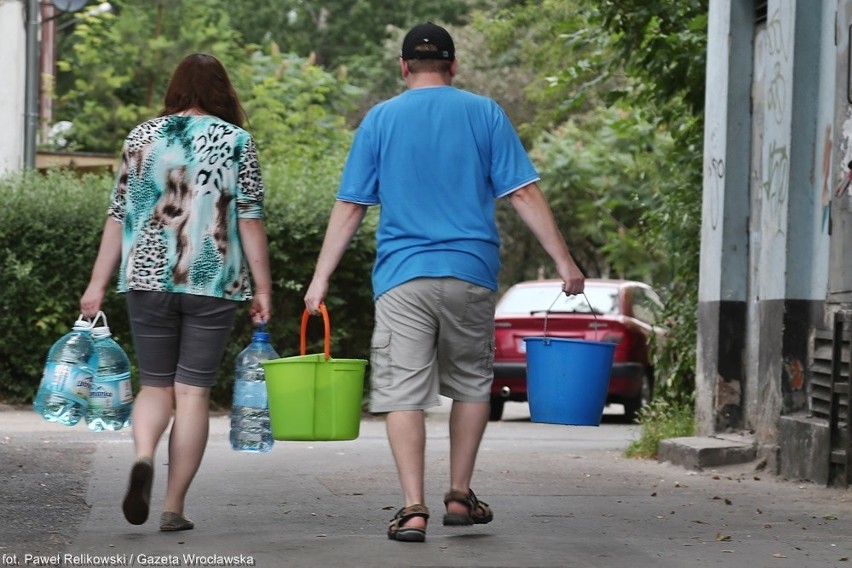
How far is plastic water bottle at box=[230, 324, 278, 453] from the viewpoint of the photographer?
6.95 metres

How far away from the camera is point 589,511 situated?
24.7 ft

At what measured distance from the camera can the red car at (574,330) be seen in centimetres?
1650

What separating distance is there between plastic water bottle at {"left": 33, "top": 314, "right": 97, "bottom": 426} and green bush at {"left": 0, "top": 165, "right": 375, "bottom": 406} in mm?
8442

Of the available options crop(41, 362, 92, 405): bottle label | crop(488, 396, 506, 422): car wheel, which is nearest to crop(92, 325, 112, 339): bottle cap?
crop(41, 362, 92, 405): bottle label

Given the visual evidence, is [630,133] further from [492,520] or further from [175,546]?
[175,546]

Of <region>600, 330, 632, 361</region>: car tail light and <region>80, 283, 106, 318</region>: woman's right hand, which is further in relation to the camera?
<region>600, 330, 632, 361</region>: car tail light

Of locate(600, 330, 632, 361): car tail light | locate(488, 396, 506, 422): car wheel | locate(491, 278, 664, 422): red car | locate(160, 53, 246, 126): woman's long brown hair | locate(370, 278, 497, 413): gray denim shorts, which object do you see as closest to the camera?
locate(370, 278, 497, 413): gray denim shorts

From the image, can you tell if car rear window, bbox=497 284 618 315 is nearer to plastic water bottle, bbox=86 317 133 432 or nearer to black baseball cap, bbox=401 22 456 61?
plastic water bottle, bbox=86 317 133 432

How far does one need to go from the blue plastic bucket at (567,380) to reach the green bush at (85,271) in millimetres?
9213

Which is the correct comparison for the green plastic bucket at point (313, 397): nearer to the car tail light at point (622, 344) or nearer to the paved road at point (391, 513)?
the paved road at point (391, 513)

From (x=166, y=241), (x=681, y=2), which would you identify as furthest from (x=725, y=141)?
(x=166, y=241)

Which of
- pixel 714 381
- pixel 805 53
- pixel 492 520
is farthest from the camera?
pixel 714 381

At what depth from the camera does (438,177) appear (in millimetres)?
6266

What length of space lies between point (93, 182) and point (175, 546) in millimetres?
10851
